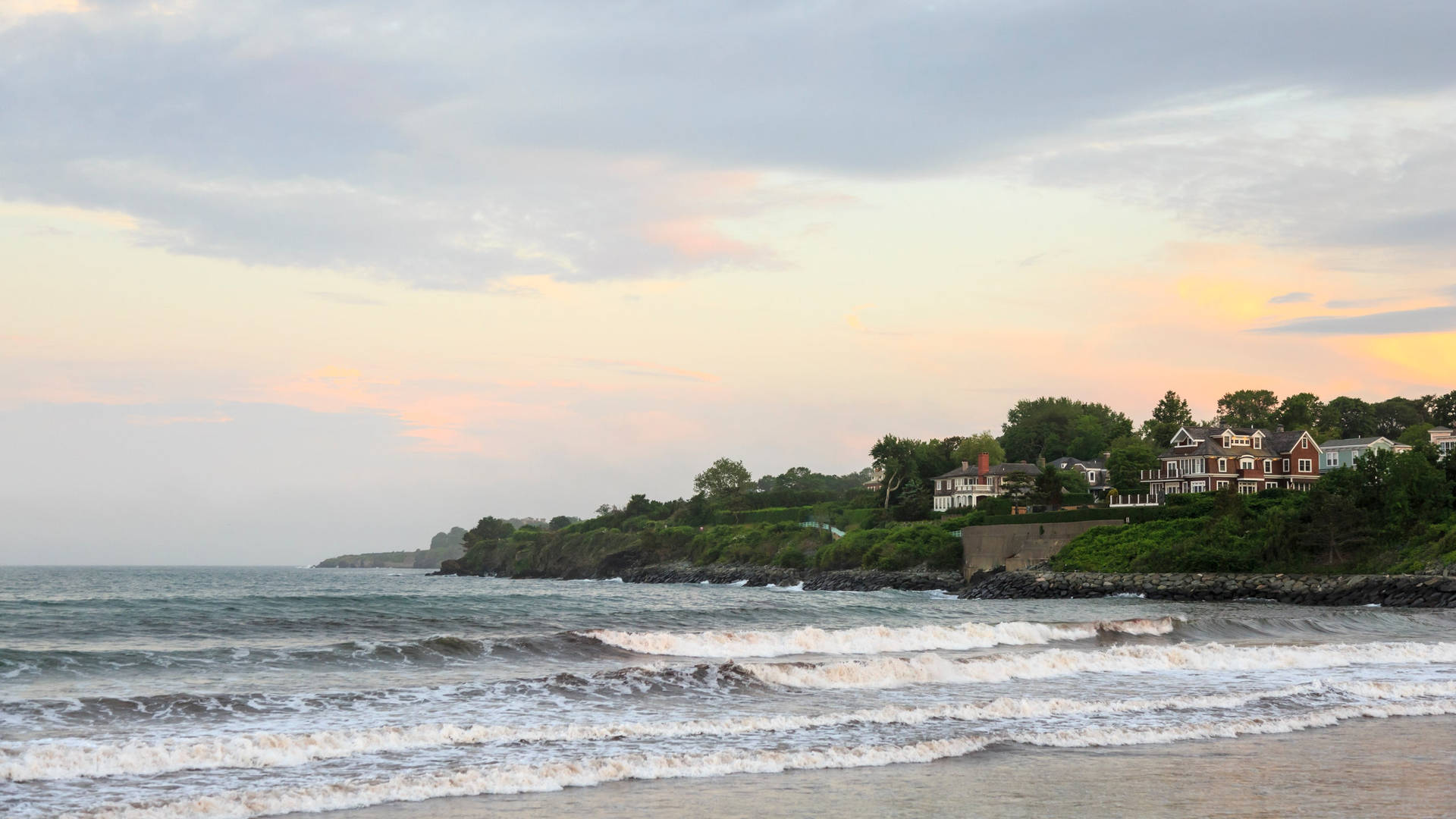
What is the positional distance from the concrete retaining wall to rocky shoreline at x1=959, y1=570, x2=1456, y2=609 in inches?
99.9

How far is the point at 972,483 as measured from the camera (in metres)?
113

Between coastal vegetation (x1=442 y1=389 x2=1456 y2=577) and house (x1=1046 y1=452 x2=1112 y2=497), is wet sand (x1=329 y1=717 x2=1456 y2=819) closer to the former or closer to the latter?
coastal vegetation (x1=442 y1=389 x2=1456 y2=577)

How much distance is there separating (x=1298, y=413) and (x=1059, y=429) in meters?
28.3

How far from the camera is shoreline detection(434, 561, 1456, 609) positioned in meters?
50.9

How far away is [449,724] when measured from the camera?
648 inches

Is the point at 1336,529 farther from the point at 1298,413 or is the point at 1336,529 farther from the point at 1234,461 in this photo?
the point at 1298,413

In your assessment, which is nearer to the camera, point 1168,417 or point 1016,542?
point 1016,542

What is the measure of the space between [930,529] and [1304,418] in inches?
2452

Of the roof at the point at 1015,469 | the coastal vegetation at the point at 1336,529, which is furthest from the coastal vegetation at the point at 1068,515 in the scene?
the roof at the point at 1015,469

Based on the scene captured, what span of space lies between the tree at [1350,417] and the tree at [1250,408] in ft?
20.0

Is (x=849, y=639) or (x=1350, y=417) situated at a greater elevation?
(x=1350, y=417)

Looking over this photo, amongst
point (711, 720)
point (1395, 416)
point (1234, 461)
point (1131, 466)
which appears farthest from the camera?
point (1395, 416)

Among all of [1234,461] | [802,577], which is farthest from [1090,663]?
[1234,461]

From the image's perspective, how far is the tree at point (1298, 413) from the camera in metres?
124
